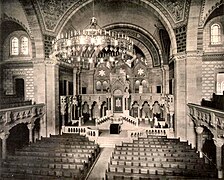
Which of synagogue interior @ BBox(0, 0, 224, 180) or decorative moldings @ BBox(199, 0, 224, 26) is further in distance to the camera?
decorative moldings @ BBox(199, 0, 224, 26)

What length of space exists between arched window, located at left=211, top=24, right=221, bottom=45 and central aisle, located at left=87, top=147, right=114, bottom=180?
11.4m

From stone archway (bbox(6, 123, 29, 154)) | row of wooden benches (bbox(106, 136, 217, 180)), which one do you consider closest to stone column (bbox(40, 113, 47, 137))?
stone archway (bbox(6, 123, 29, 154))

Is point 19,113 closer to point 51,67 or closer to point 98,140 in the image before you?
point 51,67

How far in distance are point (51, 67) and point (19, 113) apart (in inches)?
189

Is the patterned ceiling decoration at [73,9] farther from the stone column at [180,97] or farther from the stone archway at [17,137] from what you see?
the stone archway at [17,137]

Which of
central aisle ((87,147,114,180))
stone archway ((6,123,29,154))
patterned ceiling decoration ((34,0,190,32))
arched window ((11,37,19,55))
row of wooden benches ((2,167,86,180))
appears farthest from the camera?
arched window ((11,37,19,55))

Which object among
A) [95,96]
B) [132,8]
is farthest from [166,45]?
[95,96]

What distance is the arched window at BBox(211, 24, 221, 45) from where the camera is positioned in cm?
1645

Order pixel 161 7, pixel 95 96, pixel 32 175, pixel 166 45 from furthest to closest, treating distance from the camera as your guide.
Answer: pixel 95 96
pixel 166 45
pixel 161 7
pixel 32 175

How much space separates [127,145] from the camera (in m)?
13.2

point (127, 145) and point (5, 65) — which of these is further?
point (5, 65)

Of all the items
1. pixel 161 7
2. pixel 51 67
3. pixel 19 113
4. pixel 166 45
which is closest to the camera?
pixel 19 113

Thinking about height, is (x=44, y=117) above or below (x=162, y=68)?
below

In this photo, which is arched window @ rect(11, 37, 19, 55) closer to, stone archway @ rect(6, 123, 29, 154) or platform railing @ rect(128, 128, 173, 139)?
stone archway @ rect(6, 123, 29, 154)
